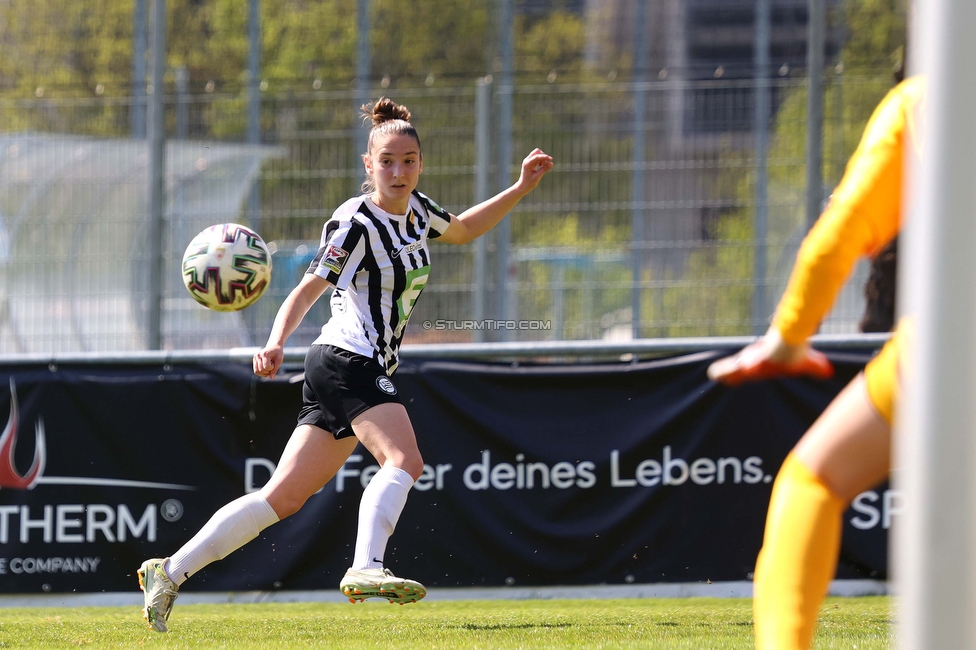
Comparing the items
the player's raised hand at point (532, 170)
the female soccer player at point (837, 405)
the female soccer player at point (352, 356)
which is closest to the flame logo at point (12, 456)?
the female soccer player at point (352, 356)

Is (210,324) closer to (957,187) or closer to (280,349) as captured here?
(280,349)

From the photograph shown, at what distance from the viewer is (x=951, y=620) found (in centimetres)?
170

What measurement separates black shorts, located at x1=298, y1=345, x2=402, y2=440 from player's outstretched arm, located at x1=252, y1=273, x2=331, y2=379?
0.20 m

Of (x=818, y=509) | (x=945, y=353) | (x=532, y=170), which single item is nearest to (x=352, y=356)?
(x=532, y=170)

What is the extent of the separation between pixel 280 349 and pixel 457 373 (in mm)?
2744

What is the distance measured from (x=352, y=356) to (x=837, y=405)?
243cm

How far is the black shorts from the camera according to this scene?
480 cm

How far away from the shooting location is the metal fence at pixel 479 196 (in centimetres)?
864

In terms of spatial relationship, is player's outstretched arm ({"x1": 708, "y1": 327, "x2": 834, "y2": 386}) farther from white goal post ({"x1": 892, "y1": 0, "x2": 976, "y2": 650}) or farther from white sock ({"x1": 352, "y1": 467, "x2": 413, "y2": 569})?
white sock ({"x1": 352, "y1": 467, "x2": 413, "y2": 569})

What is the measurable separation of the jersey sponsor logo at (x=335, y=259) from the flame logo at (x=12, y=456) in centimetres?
315

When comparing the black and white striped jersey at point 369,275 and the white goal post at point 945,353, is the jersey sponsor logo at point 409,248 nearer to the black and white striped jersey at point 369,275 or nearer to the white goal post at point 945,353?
the black and white striped jersey at point 369,275

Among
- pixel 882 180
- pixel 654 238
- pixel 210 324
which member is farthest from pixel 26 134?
pixel 882 180

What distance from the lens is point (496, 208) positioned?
5539 millimetres

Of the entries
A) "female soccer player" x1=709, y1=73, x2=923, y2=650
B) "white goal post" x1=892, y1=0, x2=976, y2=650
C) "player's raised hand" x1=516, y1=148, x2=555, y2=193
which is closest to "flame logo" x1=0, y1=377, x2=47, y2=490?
"player's raised hand" x1=516, y1=148, x2=555, y2=193
